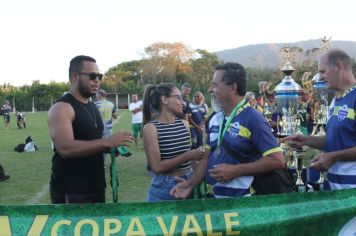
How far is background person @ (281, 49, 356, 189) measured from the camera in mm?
3279

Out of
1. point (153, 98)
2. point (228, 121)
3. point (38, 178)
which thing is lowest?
point (38, 178)

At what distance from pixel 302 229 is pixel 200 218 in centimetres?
67

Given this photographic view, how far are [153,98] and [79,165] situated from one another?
901mm

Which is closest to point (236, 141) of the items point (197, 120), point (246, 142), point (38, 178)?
point (246, 142)

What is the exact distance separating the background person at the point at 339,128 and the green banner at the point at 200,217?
446mm

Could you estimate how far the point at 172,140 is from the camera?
3.66 meters

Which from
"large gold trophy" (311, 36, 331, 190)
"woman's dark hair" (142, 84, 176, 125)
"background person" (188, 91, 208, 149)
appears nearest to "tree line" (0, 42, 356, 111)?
"background person" (188, 91, 208, 149)

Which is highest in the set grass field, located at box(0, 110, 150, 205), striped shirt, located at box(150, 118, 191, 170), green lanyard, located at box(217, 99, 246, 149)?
green lanyard, located at box(217, 99, 246, 149)

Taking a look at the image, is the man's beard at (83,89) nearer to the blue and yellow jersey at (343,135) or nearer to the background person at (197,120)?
the blue and yellow jersey at (343,135)

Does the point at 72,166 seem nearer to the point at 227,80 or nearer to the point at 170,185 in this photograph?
the point at 170,185

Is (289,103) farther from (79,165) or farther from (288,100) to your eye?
(79,165)

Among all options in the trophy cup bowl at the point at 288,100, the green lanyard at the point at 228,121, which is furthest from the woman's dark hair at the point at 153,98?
the trophy cup bowl at the point at 288,100

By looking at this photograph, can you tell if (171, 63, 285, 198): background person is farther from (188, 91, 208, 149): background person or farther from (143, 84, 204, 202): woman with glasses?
(188, 91, 208, 149): background person

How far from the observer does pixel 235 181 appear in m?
3.11
